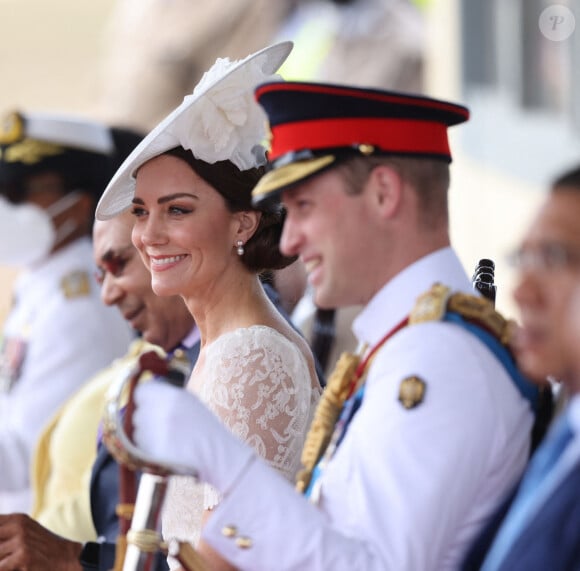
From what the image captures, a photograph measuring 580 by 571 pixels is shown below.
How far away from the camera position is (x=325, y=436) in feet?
7.38

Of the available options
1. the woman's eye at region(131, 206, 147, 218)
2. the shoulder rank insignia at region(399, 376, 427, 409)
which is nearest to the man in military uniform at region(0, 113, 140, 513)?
the woman's eye at region(131, 206, 147, 218)

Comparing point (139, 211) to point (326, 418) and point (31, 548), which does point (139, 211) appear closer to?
point (31, 548)

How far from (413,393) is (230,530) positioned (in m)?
0.33

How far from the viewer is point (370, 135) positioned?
7.19 feet

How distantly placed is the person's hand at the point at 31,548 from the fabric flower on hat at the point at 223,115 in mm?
868

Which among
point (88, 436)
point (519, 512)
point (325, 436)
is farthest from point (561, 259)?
point (88, 436)

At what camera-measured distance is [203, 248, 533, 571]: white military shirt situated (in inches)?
78.0

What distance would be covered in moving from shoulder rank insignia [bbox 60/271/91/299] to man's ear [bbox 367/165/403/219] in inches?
114

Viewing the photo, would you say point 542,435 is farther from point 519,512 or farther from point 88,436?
point 88,436

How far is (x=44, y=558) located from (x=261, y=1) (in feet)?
41.9

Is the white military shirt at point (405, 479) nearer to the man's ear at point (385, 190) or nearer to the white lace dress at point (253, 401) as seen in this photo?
the man's ear at point (385, 190)

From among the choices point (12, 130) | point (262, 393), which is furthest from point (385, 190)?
point (12, 130)

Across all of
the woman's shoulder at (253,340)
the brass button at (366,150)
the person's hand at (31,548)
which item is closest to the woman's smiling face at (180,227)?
the woman's shoulder at (253,340)

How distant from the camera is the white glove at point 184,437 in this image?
6.56ft
